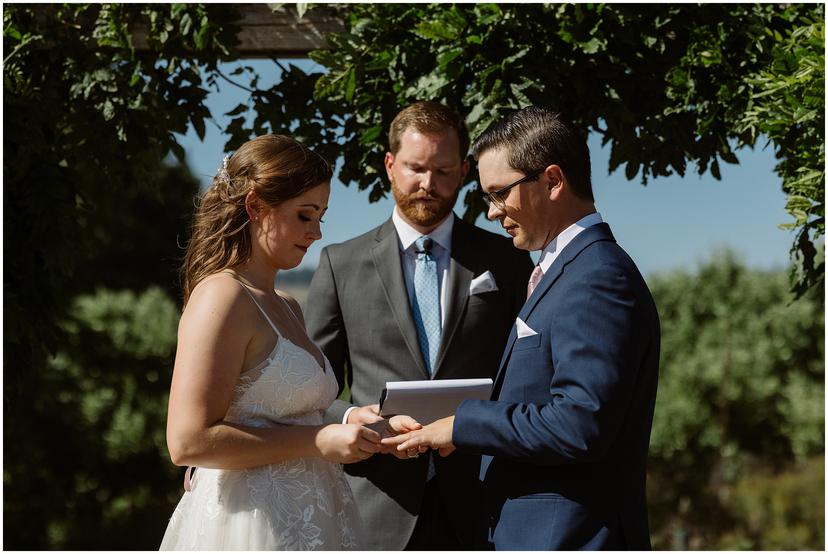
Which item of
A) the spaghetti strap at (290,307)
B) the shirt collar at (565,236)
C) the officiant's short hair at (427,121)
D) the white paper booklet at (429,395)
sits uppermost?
the officiant's short hair at (427,121)

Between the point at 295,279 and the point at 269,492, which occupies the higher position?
the point at 295,279

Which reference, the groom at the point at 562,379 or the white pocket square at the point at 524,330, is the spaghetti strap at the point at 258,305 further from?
the white pocket square at the point at 524,330

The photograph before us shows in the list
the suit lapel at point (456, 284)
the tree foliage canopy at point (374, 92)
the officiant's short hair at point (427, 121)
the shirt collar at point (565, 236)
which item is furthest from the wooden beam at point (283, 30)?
the shirt collar at point (565, 236)

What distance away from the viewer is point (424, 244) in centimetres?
372

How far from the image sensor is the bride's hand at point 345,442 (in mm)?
2688

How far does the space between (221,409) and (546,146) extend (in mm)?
1180

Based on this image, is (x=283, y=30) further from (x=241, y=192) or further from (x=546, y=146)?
(x=546, y=146)

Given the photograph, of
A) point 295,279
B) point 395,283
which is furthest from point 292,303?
point 295,279

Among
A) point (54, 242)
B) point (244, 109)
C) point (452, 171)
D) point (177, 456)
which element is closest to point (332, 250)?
point (452, 171)

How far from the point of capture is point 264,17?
4.68 meters

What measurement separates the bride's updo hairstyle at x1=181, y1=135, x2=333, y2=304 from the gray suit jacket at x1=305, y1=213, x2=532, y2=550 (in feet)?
2.53

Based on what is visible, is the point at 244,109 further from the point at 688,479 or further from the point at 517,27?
the point at 688,479

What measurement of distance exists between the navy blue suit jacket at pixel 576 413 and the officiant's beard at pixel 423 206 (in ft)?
3.82

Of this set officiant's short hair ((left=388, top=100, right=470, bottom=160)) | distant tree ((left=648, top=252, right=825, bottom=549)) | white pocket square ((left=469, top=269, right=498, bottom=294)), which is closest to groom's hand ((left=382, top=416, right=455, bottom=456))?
white pocket square ((left=469, top=269, right=498, bottom=294))
